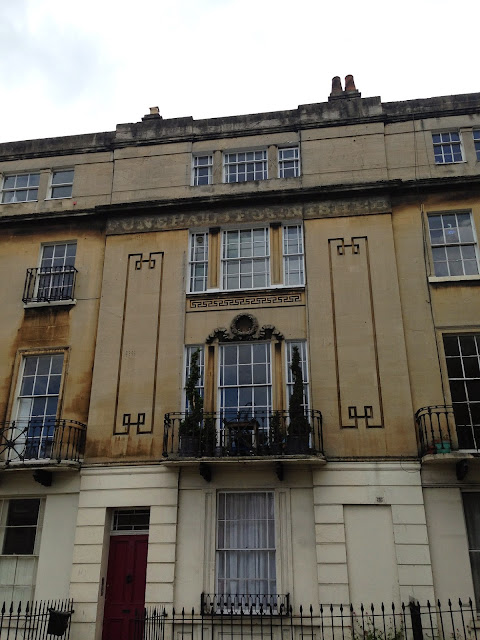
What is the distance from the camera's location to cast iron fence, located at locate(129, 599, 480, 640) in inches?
428

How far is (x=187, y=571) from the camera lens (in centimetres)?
1214

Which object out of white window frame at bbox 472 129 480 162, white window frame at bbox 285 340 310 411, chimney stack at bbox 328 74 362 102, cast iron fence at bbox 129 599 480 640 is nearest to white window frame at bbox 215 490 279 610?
cast iron fence at bbox 129 599 480 640

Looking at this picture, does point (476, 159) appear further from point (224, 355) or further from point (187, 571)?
point (187, 571)

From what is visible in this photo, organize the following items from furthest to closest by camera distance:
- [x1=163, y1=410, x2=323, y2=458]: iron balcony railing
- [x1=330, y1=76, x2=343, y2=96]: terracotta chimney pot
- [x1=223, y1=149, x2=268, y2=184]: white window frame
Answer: [x1=330, y1=76, x2=343, y2=96]: terracotta chimney pot < [x1=223, y1=149, x2=268, y2=184]: white window frame < [x1=163, y1=410, x2=323, y2=458]: iron balcony railing

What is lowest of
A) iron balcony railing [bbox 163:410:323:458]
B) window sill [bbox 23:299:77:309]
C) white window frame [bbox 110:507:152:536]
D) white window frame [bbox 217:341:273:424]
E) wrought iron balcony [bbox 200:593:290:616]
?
wrought iron balcony [bbox 200:593:290:616]

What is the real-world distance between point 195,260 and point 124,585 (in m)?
8.09

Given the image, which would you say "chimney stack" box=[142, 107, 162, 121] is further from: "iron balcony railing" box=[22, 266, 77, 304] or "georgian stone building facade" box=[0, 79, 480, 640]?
"iron balcony railing" box=[22, 266, 77, 304]

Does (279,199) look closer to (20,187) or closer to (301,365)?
(301,365)

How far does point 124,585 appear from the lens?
12547mm

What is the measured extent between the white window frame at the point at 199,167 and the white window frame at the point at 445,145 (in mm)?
6228

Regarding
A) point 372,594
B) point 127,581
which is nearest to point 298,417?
point 372,594

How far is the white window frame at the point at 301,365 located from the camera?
1345 centimetres

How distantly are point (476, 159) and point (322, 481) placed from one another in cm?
949

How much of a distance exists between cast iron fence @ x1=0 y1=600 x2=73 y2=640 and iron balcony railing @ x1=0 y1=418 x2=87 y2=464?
3036mm
